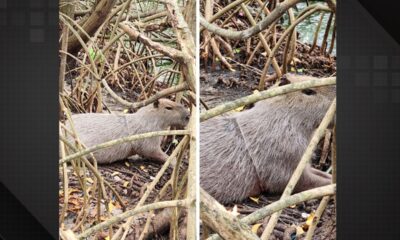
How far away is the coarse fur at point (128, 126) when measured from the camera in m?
3.44

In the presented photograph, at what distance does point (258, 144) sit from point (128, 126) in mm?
648

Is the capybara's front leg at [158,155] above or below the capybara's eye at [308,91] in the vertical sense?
below

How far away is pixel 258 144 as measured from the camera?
3449 millimetres

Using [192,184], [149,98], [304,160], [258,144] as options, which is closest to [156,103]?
[149,98]

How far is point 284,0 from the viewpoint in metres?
3.30

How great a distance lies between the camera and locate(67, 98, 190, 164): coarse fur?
3.44 meters

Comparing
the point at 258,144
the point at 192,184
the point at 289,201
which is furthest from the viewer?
the point at 258,144

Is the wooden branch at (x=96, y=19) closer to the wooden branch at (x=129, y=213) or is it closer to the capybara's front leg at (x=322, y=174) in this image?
the wooden branch at (x=129, y=213)

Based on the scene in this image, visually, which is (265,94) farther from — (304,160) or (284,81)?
(304,160)

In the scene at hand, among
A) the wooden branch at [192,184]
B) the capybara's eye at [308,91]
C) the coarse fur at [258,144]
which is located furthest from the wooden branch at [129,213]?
the capybara's eye at [308,91]

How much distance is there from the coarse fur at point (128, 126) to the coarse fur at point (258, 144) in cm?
21
